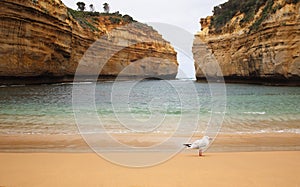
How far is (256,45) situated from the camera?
105 feet

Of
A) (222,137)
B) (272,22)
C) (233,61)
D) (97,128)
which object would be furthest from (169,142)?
(233,61)

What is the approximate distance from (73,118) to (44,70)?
79.6 feet

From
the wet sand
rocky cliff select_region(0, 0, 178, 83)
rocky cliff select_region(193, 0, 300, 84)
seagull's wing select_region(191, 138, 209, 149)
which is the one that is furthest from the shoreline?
rocky cliff select_region(193, 0, 300, 84)

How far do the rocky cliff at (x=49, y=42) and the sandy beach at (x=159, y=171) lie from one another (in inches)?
944

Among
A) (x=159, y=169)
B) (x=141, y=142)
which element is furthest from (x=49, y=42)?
(x=159, y=169)

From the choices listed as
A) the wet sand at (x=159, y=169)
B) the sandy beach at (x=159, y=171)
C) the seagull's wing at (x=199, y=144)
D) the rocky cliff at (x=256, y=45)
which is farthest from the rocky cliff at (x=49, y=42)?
the seagull's wing at (x=199, y=144)

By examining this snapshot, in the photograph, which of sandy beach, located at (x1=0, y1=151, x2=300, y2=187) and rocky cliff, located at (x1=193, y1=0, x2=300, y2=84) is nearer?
sandy beach, located at (x1=0, y1=151, x2=300, y2=187)

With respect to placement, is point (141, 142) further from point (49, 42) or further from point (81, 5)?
point (81, 5)

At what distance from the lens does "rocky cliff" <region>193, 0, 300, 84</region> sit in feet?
89.1

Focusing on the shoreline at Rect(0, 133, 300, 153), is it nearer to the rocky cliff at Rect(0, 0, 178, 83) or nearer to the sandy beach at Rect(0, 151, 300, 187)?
the sandy beach at Rect(0, 151, 300, 187)

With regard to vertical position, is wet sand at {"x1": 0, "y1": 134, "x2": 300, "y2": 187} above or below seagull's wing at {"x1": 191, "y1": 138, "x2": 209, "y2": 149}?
below

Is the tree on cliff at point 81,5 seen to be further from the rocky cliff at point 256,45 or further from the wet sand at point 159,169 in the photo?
the wet sand at point 159,169

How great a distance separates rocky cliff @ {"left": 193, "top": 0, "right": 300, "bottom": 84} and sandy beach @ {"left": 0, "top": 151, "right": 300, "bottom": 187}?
25.9 metres

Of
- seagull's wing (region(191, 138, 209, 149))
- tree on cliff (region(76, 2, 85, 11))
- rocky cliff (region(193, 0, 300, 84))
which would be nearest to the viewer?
seagull's wing (region(191, 138, 209, 149))
